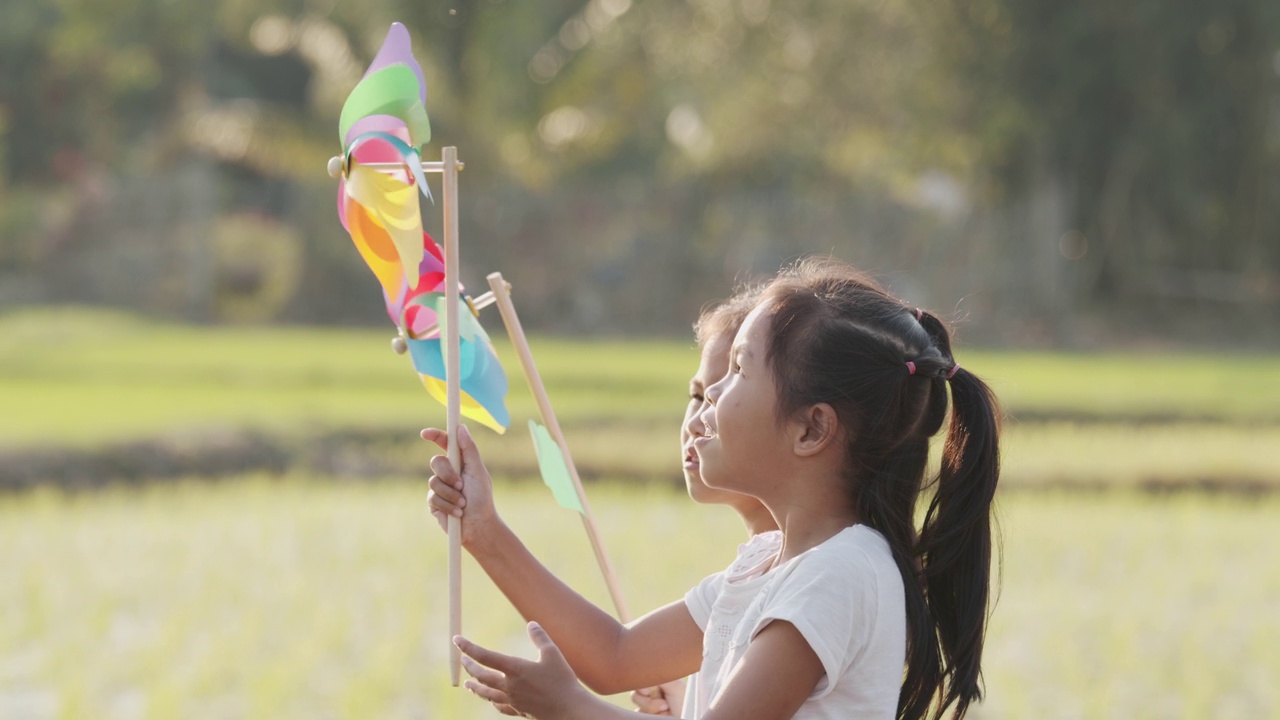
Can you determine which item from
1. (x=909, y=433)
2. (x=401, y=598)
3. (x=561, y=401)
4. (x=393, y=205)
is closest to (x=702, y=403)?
(x=909, y=433)

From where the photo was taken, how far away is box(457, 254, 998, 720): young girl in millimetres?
1457

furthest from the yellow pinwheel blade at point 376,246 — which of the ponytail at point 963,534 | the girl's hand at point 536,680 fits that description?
the ponytail at point 963,534

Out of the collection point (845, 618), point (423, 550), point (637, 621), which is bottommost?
point (423, 550)

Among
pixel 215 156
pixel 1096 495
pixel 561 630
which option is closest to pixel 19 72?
pixel 215 156

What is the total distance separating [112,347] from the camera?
1259cm

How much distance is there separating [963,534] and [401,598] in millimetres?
3171

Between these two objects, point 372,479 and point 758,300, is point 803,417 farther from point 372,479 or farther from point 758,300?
point 372,479

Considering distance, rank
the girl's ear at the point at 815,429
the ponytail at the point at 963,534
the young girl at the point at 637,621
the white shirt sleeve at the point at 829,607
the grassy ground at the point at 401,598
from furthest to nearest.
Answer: the grassy ground at the point at 401,598 → the young girl at the point at 637,621 → the ponytail at the point at 963,534 → the girl's ear at the point at 815,429 → the white shirt sleeve at the point at 829,607

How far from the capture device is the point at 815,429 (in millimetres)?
1562

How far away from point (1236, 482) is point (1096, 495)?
91 cm

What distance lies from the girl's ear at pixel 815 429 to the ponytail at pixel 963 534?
0.16m

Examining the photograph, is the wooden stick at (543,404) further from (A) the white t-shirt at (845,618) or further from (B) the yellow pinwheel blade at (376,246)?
(A) the white t-shirt at (845,618)

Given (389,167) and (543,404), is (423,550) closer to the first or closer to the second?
(543,404)

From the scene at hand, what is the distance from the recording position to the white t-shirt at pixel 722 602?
1.65 meters
